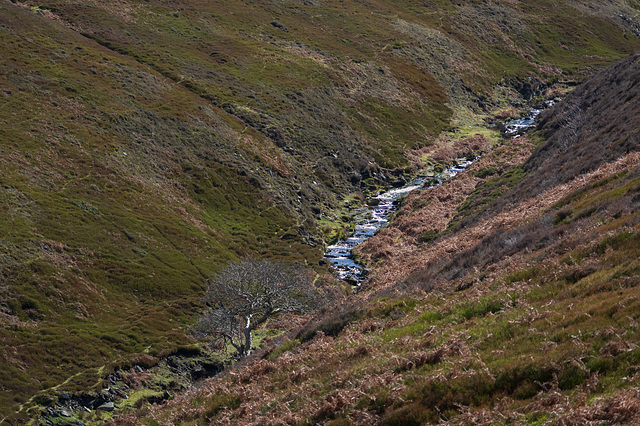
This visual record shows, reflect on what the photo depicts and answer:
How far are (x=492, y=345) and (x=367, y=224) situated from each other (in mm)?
55064

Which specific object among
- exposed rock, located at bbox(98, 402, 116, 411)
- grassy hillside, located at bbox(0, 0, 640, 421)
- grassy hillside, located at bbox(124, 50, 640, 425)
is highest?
grassy hillside, located at bbox(124, 50, 640, 425)

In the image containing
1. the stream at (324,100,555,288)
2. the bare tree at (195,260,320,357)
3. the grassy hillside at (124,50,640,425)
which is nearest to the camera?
the grassy hillside at (124,50,640,425)

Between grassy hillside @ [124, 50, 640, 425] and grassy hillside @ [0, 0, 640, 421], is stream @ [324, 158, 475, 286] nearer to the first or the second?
grassy hillside @ [0, 0, 640, 421]

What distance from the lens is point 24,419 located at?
32.1m

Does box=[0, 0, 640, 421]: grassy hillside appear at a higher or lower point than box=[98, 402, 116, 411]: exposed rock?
higher

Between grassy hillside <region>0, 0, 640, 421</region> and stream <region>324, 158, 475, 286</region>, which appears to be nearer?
grassy hillside <region>0, 0, 640, 421</region>

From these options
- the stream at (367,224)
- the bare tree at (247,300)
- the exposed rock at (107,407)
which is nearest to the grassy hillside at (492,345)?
the bare tree at (247,300)

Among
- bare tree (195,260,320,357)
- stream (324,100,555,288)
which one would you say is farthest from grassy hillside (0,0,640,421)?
bare tree (195,260,320,357)

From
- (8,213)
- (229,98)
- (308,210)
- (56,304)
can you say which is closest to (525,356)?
(56,304)

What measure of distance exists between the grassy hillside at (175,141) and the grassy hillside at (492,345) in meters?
19.6

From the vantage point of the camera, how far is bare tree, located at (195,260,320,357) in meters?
39.8

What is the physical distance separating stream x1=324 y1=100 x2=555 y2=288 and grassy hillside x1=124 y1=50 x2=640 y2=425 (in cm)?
2288

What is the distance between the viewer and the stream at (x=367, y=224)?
58.1 m

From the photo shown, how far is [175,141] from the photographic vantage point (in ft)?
233
